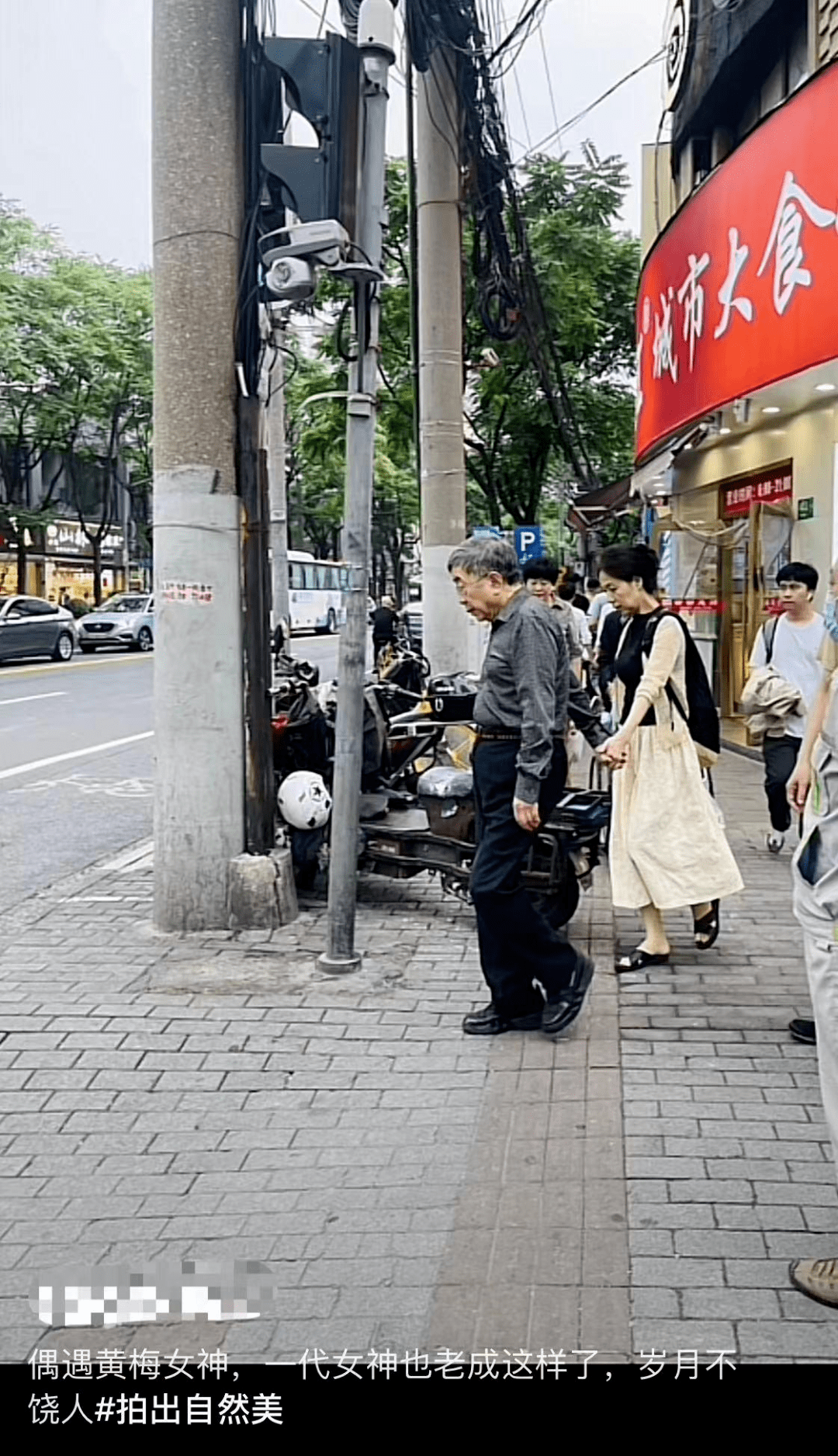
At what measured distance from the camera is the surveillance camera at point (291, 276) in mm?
5148

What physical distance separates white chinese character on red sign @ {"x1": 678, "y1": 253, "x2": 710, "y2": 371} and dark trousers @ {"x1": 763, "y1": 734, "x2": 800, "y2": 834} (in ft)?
16.7

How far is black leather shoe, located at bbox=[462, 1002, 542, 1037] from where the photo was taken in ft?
15.4

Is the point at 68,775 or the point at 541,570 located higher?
the point at 541,570

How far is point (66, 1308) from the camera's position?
9.66 feet

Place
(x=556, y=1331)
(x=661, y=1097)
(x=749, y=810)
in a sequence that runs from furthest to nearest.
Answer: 1. (x=749, y=810)
2. (x=661, y=1097)
3. (x=556, y=1331)

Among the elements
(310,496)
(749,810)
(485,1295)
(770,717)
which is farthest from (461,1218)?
(310,496)

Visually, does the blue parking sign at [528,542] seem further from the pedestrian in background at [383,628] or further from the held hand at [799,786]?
the held hand at [799,786]

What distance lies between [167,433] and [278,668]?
2.15 meters

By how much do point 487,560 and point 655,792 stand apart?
1448mm

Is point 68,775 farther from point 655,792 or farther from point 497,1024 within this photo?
point 497,1024

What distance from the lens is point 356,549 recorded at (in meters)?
5.41

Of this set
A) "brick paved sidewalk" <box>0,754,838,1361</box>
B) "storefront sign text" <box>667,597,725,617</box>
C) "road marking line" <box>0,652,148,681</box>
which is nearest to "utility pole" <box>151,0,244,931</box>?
"brick paved sidewalk" <box>0,754,838,1361</box>

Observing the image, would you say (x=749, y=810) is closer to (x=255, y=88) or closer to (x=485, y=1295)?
(x=255, y=88)

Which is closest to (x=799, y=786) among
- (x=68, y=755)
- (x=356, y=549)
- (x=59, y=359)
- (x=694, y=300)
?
(x=356, y=549)
